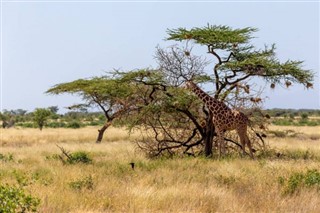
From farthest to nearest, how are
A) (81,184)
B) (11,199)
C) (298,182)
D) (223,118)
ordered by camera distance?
(223,118), (298,182), (81,184), (11,199)

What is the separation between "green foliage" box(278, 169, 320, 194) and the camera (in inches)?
312

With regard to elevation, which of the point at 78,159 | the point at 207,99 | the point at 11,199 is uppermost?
the point at 207,99

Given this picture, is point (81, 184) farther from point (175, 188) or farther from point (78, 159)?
point (78, 159)

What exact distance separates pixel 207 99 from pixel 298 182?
18.6ft

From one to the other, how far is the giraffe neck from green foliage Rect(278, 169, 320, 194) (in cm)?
475

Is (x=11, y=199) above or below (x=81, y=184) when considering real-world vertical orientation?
above

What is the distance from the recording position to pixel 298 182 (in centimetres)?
828

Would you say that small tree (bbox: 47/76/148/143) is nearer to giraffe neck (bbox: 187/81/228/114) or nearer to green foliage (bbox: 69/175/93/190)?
giraffe neck (bbox: 187/81/228/114)

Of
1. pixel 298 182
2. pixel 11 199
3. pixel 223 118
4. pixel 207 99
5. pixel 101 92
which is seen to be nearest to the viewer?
pixel 11 199

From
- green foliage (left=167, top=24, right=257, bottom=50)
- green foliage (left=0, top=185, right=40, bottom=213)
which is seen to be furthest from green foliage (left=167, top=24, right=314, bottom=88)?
Answer: green foliage (left=0, top=185, right=40, bottom=213)

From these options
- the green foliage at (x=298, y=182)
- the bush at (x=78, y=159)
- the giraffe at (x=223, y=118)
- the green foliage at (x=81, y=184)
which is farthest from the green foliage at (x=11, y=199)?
the giraffe at (x=223, y=118)

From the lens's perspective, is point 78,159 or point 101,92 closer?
point 78,159

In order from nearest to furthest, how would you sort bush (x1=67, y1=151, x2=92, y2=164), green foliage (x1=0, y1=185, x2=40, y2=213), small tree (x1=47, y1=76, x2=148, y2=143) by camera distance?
green foliage (x1=0, y1=185, x2=40, y2=213) → bush (x1=67, y1=151, x2=92, y2=164) → small tree (x1=47, y1=76, x2=148, y2=143)

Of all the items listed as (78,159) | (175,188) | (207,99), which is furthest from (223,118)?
(175,188)
